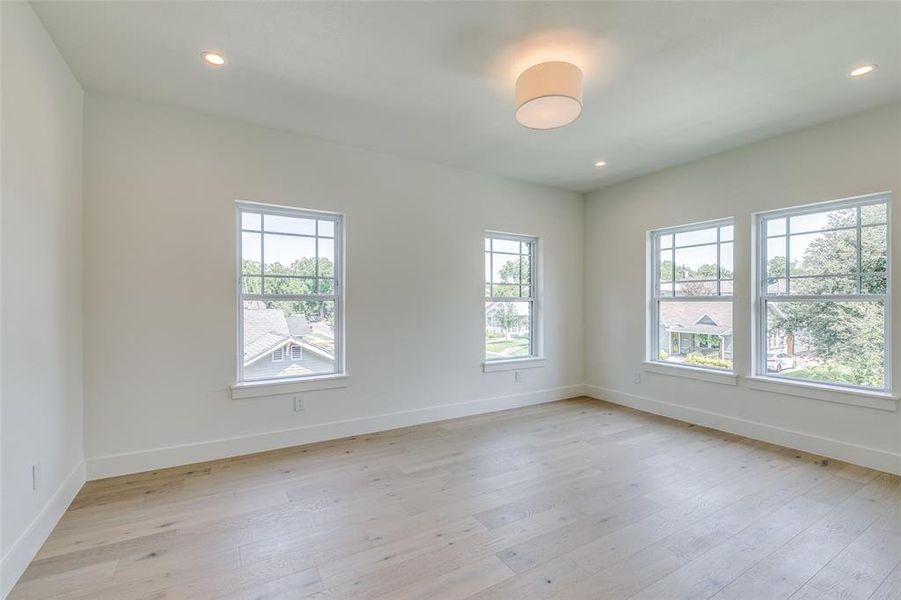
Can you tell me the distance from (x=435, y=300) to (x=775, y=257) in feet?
10.4

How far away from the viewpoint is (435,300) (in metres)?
4.16

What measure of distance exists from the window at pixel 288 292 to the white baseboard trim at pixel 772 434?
3.40 m

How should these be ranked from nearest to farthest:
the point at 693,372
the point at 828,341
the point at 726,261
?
the point at 828,341
the point at 726,261
the point at 693,372

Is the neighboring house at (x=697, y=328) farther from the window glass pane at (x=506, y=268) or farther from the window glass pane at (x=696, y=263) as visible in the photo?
the window glass pane at (x=506, y=268)

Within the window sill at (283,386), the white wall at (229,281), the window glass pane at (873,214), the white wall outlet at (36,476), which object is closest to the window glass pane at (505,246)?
the white wall at (229,281)

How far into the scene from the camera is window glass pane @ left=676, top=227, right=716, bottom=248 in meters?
4.10

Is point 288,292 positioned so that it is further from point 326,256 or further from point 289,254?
point 326,256

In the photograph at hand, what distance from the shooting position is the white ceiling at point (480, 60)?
6.60 ft

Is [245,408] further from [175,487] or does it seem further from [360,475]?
[360,475]

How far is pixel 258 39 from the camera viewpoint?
220 cm

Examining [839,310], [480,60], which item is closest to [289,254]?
[480,60]

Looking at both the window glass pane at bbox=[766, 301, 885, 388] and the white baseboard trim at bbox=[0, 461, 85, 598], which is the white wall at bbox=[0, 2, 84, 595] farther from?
the window glass pane at bbox=[766, 301, 885, 388]

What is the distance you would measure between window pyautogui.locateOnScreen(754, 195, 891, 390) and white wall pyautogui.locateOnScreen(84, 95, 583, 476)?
2547 mm

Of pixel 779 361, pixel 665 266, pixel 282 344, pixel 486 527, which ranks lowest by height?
pixel 486 527
